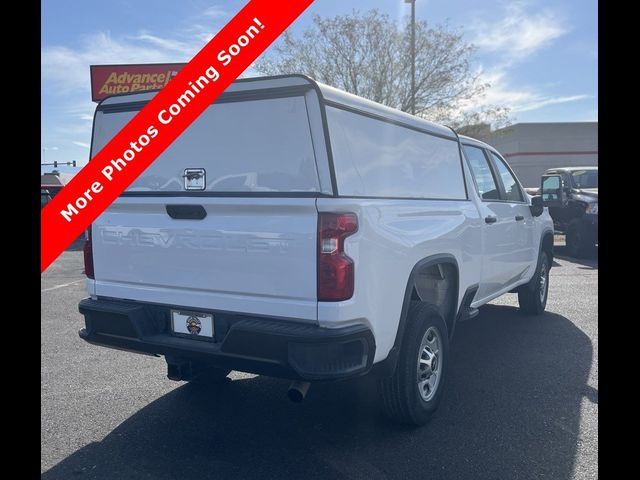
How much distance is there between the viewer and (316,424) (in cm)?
370

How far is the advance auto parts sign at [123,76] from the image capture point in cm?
2386

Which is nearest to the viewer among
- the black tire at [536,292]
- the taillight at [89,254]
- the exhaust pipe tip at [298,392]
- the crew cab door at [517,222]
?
the exhaust pipe tip at [298,392]

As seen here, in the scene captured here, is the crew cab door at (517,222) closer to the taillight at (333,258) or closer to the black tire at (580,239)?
the taillight at (333,258)

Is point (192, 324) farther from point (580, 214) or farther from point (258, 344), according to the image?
point (580, 214)

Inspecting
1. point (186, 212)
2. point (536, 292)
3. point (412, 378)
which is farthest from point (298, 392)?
point (536, 292)

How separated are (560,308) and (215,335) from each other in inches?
213

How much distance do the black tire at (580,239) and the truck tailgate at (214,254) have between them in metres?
10.7

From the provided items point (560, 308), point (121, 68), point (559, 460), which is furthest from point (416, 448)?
point (121, 68)

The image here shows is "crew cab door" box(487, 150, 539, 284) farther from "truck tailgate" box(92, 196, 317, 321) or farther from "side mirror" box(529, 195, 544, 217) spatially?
"truck tailgate" box(92, 196, 317, 321)

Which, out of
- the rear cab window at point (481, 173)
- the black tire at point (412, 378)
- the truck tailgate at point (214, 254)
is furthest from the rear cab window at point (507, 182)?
the truck tailgate at point (214, 254)

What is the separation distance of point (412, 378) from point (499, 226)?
7.22 feet

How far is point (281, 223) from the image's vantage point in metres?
2.97

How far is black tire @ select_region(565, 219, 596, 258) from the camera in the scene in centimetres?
1195

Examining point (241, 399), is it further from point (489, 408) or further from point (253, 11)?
point (253, 11)
